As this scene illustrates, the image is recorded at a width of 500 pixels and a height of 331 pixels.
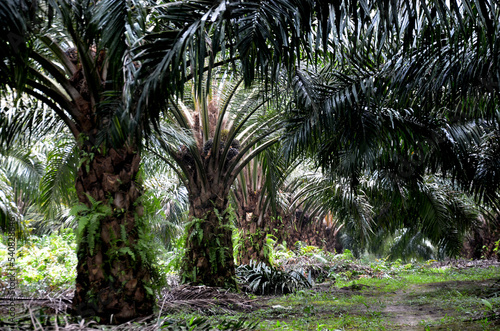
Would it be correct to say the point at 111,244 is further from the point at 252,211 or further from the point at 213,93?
the point at 252,211

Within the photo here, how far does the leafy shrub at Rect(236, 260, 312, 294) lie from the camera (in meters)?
8.46

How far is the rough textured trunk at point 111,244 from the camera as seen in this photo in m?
4.12

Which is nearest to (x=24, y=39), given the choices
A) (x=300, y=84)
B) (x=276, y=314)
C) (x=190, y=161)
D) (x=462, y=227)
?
(x=300, y=84)

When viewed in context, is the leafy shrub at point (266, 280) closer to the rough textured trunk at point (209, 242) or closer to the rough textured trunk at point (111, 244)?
the rough textured trunk at point (209, 242)

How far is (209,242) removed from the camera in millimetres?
7117

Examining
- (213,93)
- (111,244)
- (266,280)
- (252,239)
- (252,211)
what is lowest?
(266,280)

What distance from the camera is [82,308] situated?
405 centimetres

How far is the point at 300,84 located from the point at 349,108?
677 millimetres

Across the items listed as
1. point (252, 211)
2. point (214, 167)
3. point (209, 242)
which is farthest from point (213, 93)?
point (252, 211)

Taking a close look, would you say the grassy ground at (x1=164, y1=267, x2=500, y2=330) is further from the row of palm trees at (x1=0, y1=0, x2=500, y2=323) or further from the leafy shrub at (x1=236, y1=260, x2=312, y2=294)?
the row of palm trees at (x1=0, y1=0, x2=500, y2=323)

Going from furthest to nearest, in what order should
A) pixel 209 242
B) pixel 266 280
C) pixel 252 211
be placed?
pixel 252 211 < pixel 266 280 < pixel 209 242

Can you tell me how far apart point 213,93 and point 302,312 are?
4.02m

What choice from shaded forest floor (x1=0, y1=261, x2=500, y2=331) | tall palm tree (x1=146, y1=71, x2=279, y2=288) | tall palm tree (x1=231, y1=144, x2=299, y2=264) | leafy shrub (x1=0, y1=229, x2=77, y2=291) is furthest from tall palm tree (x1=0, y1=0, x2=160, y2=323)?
leafy shrub (x1=0, y1=229, x2=77, y2=291)

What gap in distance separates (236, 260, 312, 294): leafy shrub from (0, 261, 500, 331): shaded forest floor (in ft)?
1.86
